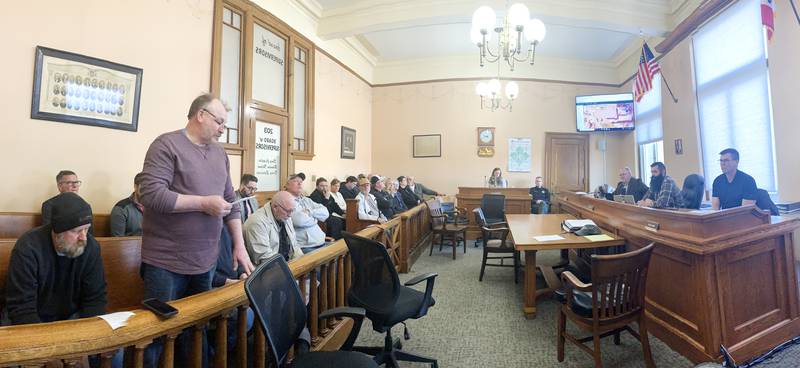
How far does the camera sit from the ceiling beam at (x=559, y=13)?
15.3 feet

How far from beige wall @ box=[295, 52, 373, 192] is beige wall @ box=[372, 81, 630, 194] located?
56cm

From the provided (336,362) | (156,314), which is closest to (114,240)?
(156,314)

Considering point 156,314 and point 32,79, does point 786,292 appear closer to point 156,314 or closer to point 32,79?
point 156,314

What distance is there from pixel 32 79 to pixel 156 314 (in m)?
2.77

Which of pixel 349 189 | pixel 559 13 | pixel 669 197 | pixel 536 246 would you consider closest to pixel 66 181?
pixel 349 189

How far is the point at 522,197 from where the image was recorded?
604 cm

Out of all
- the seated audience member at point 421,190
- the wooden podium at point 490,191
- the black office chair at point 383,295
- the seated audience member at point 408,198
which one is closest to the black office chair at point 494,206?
the wooden podium at point 490,191

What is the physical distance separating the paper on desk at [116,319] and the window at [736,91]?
223 inches

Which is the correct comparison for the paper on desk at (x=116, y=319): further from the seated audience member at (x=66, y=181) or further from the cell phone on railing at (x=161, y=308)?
the seated audience member at (x=66, y=181)

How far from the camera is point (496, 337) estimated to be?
2385 mm

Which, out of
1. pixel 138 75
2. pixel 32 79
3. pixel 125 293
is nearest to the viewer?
pixel 125 293

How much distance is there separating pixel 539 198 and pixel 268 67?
570 cm

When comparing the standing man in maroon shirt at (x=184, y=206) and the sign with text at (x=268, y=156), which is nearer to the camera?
the standing man in maroon shirt at (x=184, y=206)

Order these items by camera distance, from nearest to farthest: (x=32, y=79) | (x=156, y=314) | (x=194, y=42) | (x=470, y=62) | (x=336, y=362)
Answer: (x=156, y=314) < (x=336, y=362) < (x=32, y=79) < (x=194, y=42) < (x=470, y=62)
